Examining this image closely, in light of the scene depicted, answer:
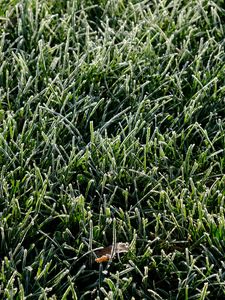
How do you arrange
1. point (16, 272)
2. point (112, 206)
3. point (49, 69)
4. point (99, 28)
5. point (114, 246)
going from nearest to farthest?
point (16, 272)
point (114, 246)
point (112, 206)
point (49, 69)
point (99, 28)

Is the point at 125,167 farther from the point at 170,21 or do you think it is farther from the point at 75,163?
the point at 170,21

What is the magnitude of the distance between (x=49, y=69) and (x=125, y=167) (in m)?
0.71

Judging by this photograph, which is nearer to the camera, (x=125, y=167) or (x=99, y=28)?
(x=125, y=167)

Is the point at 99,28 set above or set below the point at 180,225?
above

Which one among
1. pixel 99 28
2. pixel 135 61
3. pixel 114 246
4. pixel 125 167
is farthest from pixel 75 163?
Answer: pixel 99 28

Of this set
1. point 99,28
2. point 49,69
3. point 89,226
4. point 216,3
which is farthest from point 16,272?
point 216,3

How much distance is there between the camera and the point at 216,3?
3654mm

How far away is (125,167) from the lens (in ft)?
8.93

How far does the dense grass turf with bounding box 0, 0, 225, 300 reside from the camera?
2420 mm

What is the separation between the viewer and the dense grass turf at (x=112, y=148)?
2.42 m

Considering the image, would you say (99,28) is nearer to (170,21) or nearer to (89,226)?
(170,21)

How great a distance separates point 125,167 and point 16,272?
675 mm

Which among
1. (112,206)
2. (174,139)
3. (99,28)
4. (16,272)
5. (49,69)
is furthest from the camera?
(99,28)

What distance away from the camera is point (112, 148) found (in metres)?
2.74
